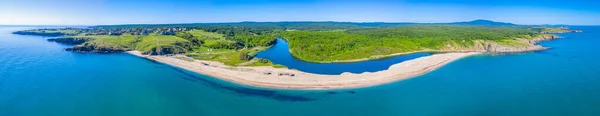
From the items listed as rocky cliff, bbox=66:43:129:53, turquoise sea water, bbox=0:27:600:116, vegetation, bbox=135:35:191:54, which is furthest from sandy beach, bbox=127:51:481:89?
rocky cliff, bbox=66:43:129:53

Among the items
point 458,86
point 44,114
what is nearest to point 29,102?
point 44,114

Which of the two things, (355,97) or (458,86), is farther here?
(458,86)

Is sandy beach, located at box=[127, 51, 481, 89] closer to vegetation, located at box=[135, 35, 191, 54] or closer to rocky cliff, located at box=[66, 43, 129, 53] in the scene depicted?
vegetation, located at box=[135, 35, 191, 54]

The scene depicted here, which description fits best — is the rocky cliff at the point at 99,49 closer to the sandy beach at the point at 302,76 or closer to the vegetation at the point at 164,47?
the vegetation at the point at 164,47

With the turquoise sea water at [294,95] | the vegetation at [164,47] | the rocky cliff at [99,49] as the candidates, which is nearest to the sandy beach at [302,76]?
the turquoise sea water at [294,95]

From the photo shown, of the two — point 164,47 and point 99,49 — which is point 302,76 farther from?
point 99,49

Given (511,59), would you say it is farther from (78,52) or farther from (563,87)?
(78,52)
